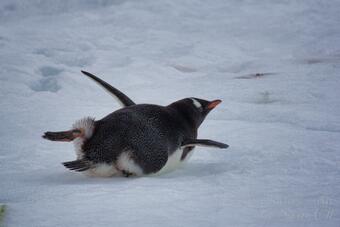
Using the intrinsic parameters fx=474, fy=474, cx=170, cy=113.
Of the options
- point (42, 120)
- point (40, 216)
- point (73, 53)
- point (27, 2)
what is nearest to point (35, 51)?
point (73, 53)

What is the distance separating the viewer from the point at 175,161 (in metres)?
2.33

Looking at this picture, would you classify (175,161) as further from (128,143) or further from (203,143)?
(128,143)

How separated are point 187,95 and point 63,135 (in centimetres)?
240

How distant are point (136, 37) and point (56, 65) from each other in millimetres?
1802

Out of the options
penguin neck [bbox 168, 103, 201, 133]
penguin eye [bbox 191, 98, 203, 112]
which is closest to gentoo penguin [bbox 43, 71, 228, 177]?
penguin neck [bbox 168, 103, 201, 133]

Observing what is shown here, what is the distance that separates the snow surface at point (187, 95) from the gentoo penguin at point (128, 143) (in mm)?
95

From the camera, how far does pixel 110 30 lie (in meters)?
6.79

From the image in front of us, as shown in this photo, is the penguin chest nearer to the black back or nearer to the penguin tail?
the black back

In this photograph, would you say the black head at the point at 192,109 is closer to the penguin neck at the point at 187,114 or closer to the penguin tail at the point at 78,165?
the penguin neck at the point at 187,114

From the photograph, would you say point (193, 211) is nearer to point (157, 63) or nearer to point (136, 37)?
point (157, 63)

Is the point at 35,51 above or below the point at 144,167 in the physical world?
above

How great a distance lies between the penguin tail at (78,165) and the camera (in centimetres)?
195

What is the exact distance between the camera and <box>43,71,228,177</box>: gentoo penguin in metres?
2.02

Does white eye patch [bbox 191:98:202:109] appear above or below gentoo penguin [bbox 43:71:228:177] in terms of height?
above
